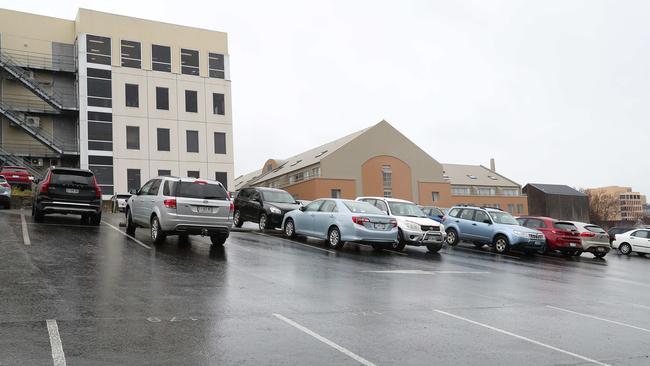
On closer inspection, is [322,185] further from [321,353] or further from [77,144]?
[321,353]

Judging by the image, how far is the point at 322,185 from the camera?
6156 centimetres

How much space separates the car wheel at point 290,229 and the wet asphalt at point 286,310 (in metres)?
4.53

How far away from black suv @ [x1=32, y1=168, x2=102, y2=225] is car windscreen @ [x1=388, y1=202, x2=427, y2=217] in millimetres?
9928

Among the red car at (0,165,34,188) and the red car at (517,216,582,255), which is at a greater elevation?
the red car at (0,165,34,188)

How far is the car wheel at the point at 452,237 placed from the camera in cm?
2261

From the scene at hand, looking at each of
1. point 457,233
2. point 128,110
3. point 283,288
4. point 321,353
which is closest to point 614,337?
point 321,353

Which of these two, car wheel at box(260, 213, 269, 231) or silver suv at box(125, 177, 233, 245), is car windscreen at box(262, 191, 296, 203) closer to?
car wheel at box(260, 213, 269, 231)

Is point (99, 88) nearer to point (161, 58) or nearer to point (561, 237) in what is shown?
point (161, 58)

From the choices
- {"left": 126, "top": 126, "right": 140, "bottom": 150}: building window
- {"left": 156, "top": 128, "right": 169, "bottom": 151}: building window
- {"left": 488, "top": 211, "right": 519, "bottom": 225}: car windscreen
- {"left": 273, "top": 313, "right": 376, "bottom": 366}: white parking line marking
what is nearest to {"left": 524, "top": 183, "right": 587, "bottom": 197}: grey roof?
{"left": 156, "top": 128, "right": 169, "bottom": 151}: building window

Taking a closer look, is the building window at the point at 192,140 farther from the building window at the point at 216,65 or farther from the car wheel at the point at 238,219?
the car wheel at the point at 238,219

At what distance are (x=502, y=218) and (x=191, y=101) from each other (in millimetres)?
30455

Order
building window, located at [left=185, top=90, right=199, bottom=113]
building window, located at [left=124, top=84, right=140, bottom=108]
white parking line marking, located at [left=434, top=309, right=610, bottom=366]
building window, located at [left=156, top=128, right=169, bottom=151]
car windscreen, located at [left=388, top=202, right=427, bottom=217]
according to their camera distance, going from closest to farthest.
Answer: white parking line marking, located at [left=434, top=309, right=610, bottom=366]
car windscreen, located at [left=388, top=202, right=427, bottom=217]
building window, located at [left=124, top=84, right=140, bottom=108]
building window, located at [left=156, top=128, right=169, bottom=151]
building window, located at [left=185, top=90, right=199, bottom=113]

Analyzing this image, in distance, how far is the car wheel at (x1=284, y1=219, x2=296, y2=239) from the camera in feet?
62.5

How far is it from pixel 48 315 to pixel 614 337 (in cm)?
719
